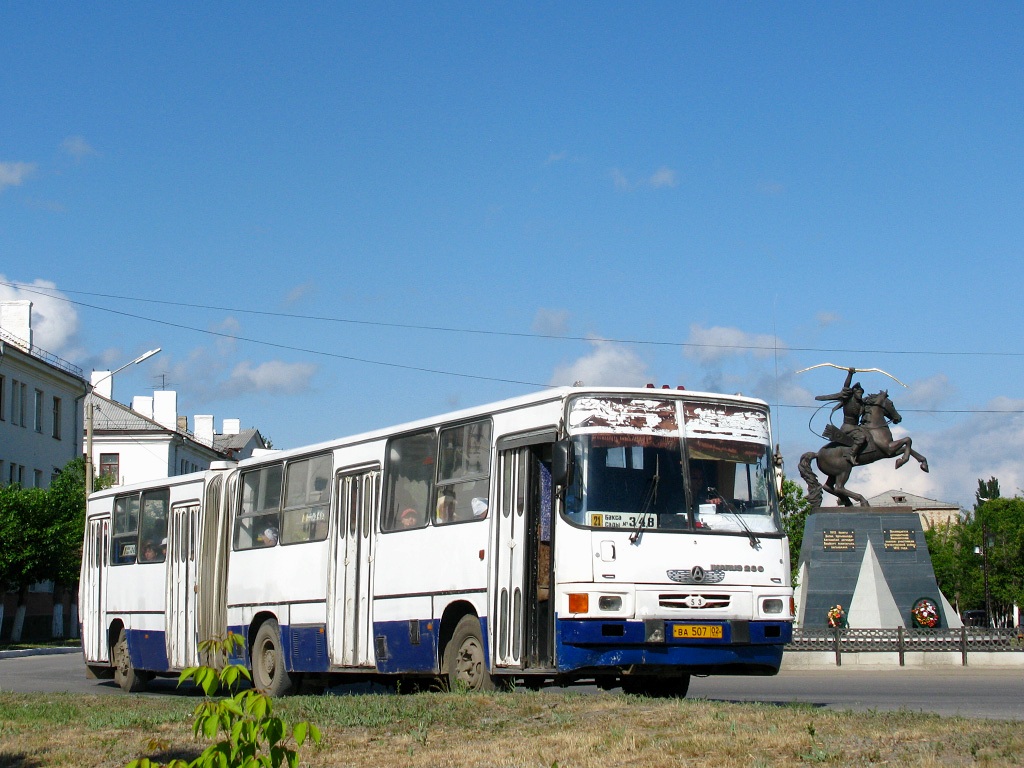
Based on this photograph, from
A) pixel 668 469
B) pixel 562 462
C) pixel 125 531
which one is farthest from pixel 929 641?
pixel 562 462

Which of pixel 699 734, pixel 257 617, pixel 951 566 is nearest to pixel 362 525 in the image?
pixel 257 617

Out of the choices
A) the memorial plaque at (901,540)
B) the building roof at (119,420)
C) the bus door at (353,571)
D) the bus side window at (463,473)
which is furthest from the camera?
the building roof at (119,420)

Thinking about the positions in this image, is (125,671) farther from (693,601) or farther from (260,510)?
(693,601)

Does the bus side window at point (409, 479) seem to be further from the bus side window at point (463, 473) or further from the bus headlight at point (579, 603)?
the bus headlight at point (579, 603)

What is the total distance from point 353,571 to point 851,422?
19.8m

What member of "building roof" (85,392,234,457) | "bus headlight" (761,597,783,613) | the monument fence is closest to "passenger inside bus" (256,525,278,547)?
"bus headlight" (761,597,783,613)

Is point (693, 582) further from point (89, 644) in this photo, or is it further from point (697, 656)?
point (89, 644)

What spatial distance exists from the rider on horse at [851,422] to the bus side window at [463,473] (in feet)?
63.8

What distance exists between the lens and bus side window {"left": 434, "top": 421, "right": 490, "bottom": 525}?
14422 mm

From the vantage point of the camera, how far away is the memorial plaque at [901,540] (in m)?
31.8

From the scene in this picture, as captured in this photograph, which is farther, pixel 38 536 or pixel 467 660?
pixel 38 536

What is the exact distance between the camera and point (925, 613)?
3089 cm

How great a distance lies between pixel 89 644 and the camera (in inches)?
912

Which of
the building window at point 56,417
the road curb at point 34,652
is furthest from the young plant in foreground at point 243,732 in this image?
the building window at point 56,417
